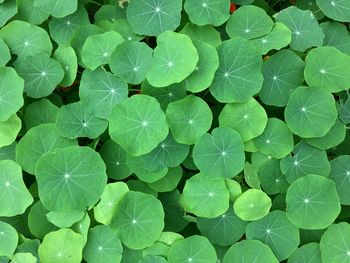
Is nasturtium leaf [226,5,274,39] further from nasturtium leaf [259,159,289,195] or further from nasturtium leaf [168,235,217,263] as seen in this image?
nasturtium leaf [168,235,217,263]

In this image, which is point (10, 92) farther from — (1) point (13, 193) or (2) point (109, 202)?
(2) point (109, 202)

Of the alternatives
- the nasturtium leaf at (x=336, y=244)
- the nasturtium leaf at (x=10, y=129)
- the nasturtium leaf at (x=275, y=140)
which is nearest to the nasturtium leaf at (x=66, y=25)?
the nasturtium leaf at (x=10, y=129)

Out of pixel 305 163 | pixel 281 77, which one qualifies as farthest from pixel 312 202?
pixel 281 77

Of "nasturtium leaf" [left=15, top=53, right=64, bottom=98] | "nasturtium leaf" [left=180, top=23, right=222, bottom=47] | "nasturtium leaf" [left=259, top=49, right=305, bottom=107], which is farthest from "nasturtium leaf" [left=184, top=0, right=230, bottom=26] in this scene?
"nasturtium leaf" [left=15, top=53, right=64, bottom=98]

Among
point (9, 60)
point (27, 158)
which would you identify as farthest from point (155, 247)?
point (9, 60)

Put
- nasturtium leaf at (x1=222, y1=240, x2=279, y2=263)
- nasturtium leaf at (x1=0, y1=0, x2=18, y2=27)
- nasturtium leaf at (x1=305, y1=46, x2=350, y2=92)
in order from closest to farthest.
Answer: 1. nasturtium leaf at (x1=222, y1=240, x2=279, y2=263)
2. nasturtium leaf at (x1=305, y1=46, x2=350, y2=92)
3. nasturtium leaf at (x1=0, y1=0, x2=18, y2=27)

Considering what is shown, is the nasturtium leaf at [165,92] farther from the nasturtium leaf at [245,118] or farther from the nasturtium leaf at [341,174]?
the nasturtium leaf at [341,174]

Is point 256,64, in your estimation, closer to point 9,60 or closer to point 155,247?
point 155,247
